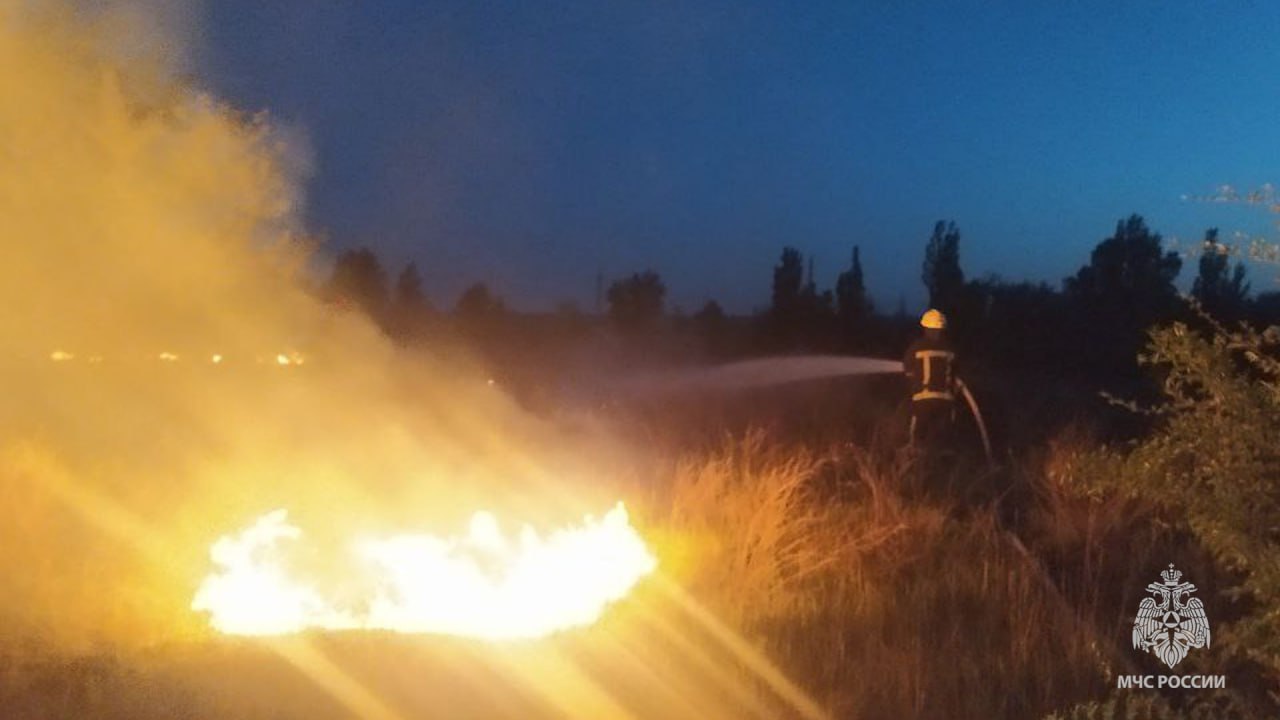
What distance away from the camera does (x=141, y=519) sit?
7.93 meters

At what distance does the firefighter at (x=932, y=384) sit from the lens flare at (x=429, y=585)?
17.8ft

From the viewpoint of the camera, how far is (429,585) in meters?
6.43

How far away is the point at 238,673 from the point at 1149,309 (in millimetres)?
27805

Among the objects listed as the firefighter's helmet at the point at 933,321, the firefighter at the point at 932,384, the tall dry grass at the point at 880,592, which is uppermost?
the firefighter's helmet at the point at 933,321

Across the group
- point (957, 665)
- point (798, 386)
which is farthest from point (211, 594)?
point (798, 386)

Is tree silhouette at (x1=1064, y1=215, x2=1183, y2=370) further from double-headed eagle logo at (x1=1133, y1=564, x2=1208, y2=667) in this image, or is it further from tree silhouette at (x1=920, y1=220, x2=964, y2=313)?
double-headed eagle logo at (x1=1133, y1=564, x2=1208, y2=667)

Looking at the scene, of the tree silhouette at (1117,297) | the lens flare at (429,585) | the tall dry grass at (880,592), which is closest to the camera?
the tall dry grass at (880,592)

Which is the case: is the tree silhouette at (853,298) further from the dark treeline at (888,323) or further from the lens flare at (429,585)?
the lens flare at (429,585)

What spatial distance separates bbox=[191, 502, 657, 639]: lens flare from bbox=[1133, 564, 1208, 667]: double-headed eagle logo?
8.01 feet

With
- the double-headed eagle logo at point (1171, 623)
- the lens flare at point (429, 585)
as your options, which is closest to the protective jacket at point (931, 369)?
the double-headed eagle logo at point (1171, 623)

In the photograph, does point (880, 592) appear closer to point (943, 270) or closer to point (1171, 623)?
point (1171, 623)

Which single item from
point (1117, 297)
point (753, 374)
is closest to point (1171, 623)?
point (753, 374)

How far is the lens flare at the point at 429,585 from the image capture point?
623 cm

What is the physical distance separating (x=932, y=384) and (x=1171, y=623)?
19.1ft
